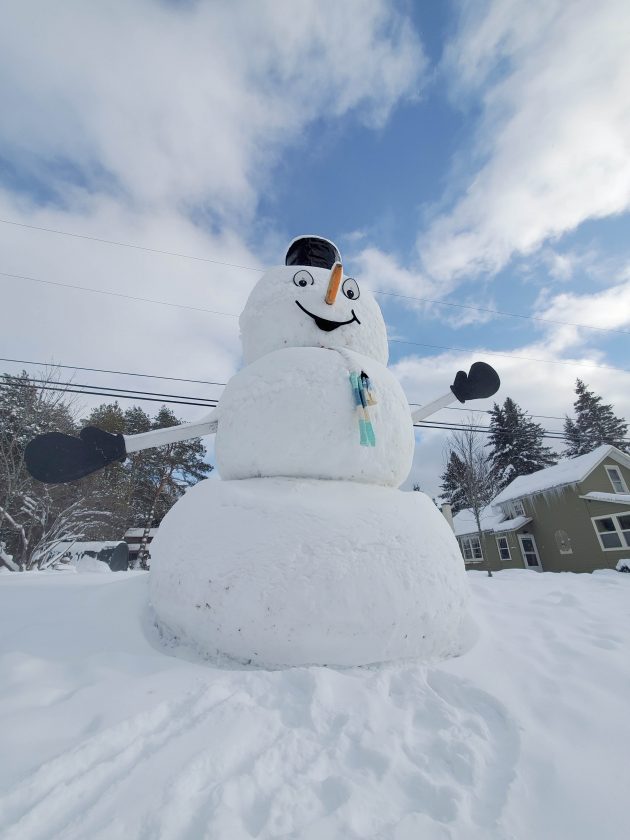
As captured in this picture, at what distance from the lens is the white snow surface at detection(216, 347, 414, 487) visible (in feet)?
8.75

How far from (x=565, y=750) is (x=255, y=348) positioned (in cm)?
324

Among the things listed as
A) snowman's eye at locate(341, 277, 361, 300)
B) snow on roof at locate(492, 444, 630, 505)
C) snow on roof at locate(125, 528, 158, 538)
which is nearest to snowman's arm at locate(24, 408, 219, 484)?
snowman's eye at locate(341, 277, 361, 300)

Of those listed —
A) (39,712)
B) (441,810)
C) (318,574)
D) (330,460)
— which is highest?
(330,460)

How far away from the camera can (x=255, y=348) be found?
11.4 ft

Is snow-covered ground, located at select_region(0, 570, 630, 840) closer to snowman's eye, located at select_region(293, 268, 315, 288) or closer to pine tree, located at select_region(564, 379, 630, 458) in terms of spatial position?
snowman's eye, located at select_region(293, 268, 315, 288)

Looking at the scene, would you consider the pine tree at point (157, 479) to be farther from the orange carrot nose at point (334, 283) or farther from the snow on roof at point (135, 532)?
the orange carrot nose at point (334, 283)

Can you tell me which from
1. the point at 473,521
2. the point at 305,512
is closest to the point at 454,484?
the point at 473,521

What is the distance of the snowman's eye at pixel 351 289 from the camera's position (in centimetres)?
350

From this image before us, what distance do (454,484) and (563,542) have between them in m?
13.4

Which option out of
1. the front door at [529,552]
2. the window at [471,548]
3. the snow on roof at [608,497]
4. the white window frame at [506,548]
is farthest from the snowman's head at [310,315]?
the window at [471,548]

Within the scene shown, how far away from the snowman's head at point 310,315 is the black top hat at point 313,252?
2.84 feet

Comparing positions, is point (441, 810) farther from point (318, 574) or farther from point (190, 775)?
point (318, 574)

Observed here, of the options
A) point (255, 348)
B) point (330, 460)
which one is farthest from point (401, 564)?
point (255, 348)

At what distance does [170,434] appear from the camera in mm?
3328
